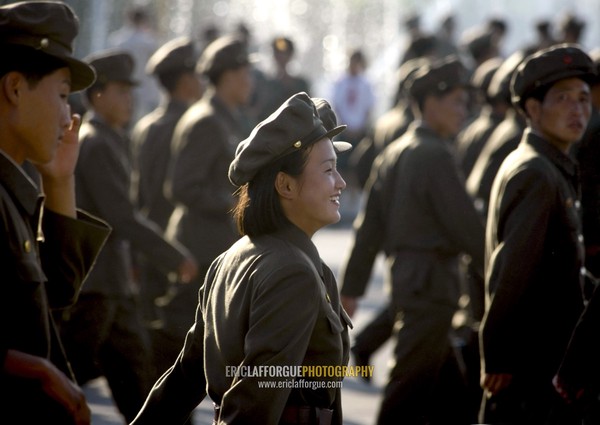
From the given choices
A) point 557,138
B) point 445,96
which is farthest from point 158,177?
point 557,138

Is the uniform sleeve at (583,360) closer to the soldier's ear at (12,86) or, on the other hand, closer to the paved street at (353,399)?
the soldier's ear at (12,86)

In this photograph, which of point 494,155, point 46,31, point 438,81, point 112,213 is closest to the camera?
point 46,31

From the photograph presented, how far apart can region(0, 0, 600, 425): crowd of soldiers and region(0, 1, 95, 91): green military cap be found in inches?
0.5

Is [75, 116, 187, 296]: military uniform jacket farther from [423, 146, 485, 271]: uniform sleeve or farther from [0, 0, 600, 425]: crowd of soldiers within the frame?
[423, 146, 485, 271]: uniform sleeve

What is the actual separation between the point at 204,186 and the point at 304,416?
18.3ft

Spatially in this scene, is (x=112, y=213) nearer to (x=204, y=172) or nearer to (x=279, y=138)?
(x=204, y=172)

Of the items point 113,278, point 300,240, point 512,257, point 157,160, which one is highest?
point 300,240

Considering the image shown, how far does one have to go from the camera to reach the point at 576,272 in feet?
22.8

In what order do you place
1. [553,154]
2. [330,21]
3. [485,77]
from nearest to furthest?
[553,154], [485,77], [330,21]

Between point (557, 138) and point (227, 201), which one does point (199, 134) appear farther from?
point (557, 138)

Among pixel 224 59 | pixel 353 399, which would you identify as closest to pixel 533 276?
pixel 353 399

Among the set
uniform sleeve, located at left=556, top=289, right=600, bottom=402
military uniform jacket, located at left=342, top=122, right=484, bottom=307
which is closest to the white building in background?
military uniform jacket, located at left=342, top=122, right=484, bottom=307

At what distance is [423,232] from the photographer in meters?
9.10

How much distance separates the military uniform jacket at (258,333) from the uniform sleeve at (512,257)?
2092 millimetres
